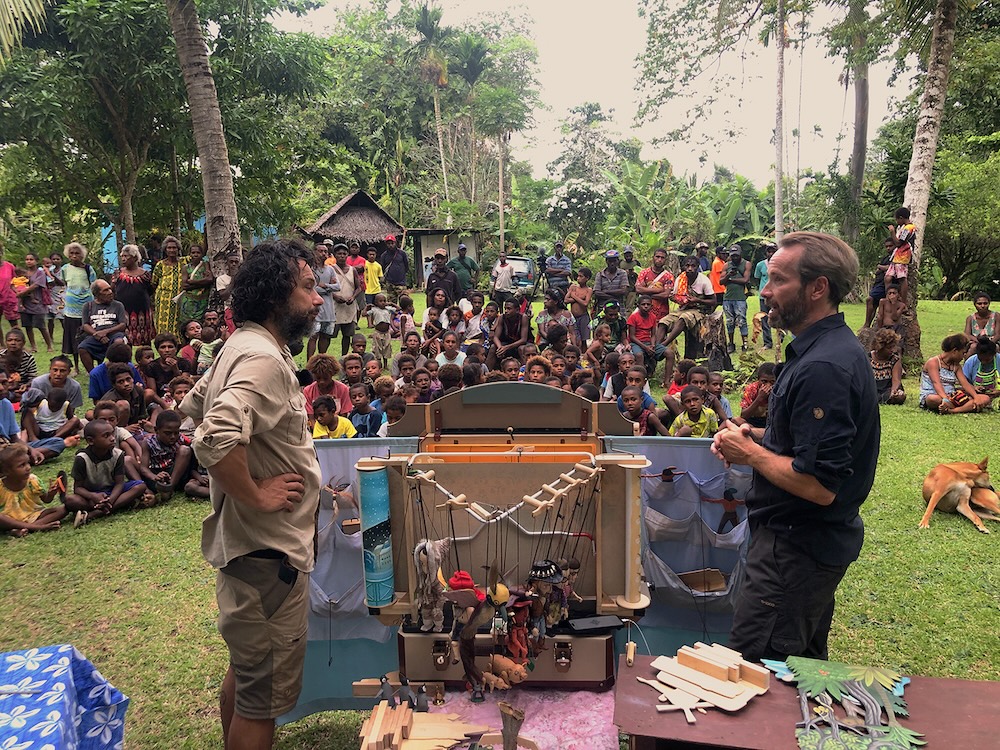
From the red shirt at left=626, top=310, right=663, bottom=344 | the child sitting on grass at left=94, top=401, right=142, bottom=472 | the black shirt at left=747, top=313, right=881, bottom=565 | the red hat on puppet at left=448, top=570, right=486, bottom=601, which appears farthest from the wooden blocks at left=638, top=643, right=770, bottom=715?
the red shirt at left=626, top=310, right=663, bottom=344

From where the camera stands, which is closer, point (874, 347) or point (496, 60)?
point (874, 347)

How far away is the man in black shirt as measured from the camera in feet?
8.66

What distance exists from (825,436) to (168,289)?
10.1 m

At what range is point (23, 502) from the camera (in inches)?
252

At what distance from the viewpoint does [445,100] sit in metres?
33.6

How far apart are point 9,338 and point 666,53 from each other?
16.2m

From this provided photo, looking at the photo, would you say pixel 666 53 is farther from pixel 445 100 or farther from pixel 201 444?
pixel 201 444

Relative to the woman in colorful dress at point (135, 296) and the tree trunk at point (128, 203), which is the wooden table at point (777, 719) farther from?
the tree trunk at point (128, 203)

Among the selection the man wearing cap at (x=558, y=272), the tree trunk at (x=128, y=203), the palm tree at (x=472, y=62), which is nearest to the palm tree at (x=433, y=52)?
the palm tree at (x=472, y=62)

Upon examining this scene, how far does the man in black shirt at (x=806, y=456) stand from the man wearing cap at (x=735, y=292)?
33.2 feet

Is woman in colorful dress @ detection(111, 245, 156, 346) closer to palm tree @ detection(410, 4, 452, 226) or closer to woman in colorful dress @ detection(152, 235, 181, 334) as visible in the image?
woman in colorful dress @ detection(152, 235, 181, 334)

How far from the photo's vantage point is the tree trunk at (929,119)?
35.9ft

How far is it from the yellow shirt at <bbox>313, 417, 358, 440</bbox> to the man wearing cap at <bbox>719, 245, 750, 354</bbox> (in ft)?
26.6

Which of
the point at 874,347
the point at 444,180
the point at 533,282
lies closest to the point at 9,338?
the point at 874,347
